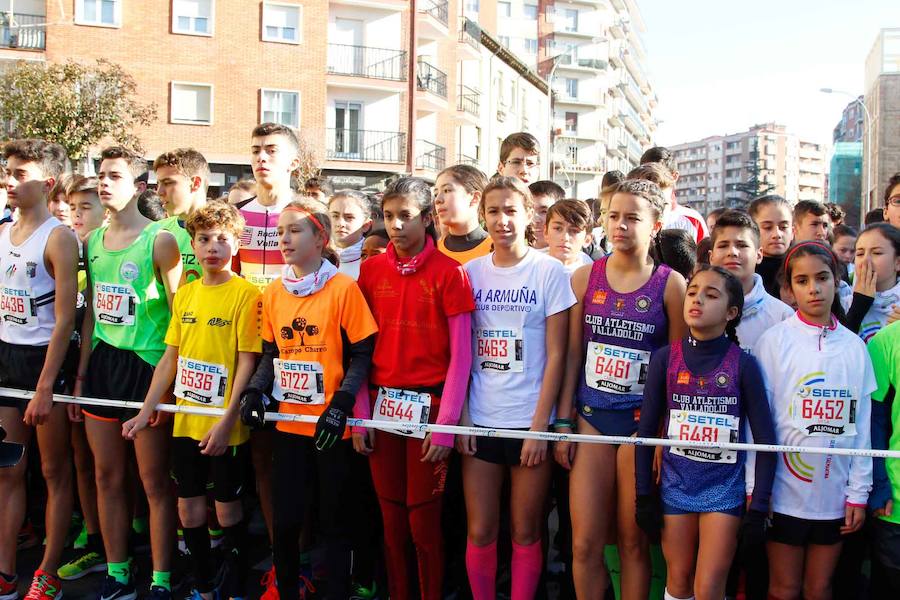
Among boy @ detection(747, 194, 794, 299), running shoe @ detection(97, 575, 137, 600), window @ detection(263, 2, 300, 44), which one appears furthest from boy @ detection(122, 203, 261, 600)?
window @ detection(263, 2, 300, 44)

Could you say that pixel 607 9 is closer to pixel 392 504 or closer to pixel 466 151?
pixel 466 151

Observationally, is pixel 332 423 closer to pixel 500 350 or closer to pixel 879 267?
pixel 500 350

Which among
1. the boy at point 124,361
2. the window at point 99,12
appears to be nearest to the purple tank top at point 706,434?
the boy at point 124,361

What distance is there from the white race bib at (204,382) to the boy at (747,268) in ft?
8.24

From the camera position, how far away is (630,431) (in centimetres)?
353

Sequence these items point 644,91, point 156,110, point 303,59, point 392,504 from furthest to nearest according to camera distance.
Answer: point 644,91 < point 303,59 < point 156,110 < point 392,504

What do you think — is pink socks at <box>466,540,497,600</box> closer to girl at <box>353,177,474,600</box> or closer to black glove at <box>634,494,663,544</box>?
girl at <box>353,177,474,600</box>

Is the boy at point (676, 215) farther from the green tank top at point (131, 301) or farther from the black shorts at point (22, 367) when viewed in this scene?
the black shorts at point (22, 367)

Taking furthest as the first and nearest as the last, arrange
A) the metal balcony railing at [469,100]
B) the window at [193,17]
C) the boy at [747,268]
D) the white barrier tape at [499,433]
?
1. the metal balcony railing at [469,100]
2. the window at [193,17]
3. the boy at [747,268]
4. the white barrier tape at [499,433]

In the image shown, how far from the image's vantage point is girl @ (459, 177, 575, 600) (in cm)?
365

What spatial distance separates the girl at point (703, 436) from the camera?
127 inches

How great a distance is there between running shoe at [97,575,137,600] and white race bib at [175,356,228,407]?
1.10 metres

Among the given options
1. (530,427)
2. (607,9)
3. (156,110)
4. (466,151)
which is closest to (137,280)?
(530,427)

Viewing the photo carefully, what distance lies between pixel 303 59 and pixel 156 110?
16.1 ft
